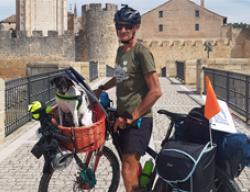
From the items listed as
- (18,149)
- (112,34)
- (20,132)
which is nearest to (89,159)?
(18,149)

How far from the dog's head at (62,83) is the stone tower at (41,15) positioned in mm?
61614

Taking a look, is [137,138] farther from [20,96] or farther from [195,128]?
[20,96]

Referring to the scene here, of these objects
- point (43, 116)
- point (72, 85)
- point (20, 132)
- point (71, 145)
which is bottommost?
point (20, 132)

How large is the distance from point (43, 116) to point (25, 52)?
49.5m

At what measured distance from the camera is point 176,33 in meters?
74.8

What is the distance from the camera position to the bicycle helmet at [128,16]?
3787mm

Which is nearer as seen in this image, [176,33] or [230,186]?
[230,186]

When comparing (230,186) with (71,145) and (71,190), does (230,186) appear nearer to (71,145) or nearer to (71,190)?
(71,145)

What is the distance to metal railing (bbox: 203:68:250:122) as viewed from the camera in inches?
431

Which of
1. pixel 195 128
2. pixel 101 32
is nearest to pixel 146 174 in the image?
pixel 195 128

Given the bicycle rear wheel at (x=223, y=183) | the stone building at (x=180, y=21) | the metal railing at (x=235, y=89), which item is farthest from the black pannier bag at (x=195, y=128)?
the stone building at (x=180, y=21)

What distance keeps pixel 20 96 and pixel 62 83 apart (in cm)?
722

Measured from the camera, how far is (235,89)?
41.4 ft

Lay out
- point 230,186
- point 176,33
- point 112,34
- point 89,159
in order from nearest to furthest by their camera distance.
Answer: point 230,186
point 89,159
point 112,34
point 176,33
